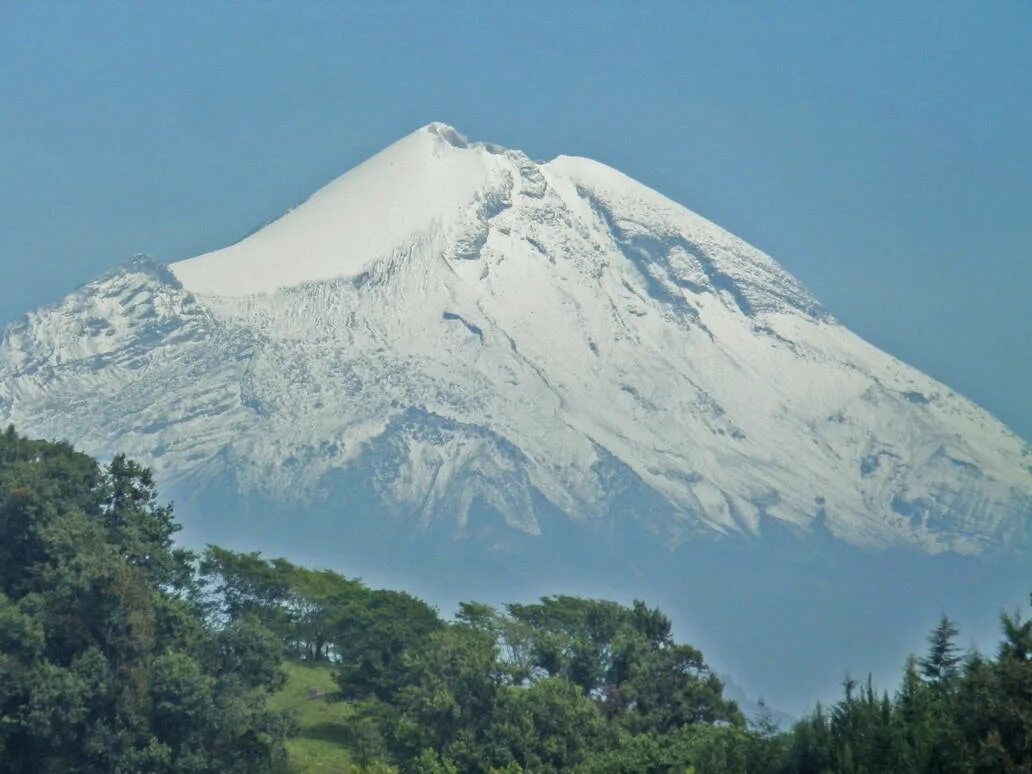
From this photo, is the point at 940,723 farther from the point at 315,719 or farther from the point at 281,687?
the point at 315,719

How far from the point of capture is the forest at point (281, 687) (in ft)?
149

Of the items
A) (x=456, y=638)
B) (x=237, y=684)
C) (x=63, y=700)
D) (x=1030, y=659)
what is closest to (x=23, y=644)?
(x=63, y=700)

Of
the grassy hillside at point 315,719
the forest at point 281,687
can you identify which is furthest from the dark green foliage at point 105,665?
the grassy hillside at point 315,719

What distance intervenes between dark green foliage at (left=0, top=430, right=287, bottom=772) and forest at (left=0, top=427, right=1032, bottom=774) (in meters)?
0.06

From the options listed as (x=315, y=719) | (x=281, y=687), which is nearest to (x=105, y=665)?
(x=281, y=687)

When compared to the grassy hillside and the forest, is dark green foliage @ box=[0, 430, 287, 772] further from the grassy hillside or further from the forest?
the grassy hillside

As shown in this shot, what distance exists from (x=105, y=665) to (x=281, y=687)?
7894 mm

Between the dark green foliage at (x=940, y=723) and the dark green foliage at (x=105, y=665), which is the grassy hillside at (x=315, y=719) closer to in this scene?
the dark green foliage at (x=105, y=665)

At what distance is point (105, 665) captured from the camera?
52.1m

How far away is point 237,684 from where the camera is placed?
54469mm

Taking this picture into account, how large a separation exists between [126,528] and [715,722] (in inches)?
740

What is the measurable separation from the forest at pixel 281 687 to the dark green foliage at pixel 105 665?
0.19 feet

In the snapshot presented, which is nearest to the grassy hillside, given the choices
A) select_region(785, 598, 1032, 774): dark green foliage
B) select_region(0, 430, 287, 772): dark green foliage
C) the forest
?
the forest

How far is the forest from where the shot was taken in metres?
45.3
